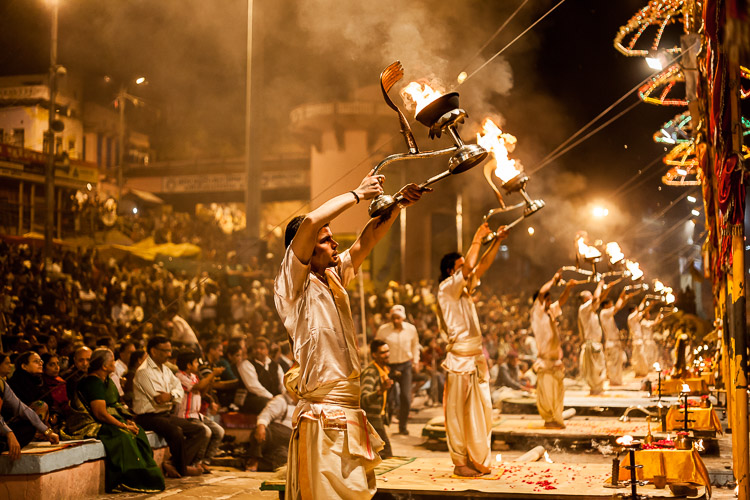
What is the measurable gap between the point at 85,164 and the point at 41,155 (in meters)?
2.43

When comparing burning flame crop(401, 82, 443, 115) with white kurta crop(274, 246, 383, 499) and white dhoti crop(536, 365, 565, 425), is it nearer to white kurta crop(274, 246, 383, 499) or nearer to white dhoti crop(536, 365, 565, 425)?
white kurta crop(274, 246, 383, 499)

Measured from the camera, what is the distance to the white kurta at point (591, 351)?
16.4 metres

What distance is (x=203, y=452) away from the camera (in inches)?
363

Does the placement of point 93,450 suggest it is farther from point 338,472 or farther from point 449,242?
point 449,242

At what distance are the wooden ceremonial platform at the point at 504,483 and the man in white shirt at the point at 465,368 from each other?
A: 0.82 ft

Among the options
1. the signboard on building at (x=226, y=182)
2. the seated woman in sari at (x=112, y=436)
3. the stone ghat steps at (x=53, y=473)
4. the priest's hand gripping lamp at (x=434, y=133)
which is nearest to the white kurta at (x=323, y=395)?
the priest's hand gripping lamp at (x=434, y=133)

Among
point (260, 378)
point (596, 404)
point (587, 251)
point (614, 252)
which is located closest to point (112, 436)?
point (260, 378)

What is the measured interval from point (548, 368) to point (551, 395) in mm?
374

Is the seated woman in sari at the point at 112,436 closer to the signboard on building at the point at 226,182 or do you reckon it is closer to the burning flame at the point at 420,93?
the burning flame at the point at 420,93

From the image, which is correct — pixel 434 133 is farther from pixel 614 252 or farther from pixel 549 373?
pixel 614 252

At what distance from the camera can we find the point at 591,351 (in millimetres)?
16625

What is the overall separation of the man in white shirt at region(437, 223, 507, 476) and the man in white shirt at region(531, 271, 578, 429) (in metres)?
3.57

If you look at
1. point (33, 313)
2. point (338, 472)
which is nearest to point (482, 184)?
point (33, 313)

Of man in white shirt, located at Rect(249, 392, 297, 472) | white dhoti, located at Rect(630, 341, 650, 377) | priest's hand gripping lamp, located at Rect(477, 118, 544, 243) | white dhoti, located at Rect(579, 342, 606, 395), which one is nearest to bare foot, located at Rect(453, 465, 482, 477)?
priest's hand gripping lamp, located at Rect(477, 118, 544, 243)
